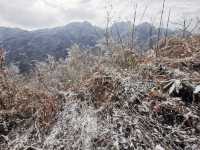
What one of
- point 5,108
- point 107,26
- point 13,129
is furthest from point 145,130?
point 107,26

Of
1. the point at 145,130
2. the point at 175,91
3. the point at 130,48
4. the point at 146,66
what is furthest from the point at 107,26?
the point at 145,130

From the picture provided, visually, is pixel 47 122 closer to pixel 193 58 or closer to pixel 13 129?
pixel 13 129

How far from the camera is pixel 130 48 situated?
13.4 feet

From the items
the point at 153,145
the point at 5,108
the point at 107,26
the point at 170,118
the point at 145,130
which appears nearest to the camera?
the point at 153,145

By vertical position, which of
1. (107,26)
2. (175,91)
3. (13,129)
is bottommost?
(13,129)

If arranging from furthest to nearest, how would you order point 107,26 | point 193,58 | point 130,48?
point 107,26 < point 130,48 < point 193,58

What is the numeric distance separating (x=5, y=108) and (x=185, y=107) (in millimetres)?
1873

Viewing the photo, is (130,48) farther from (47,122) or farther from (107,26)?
(47,122)

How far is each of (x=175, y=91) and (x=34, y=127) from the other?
1407 millimetres

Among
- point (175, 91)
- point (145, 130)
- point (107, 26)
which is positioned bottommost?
point (145, 130)

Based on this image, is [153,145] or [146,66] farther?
[146,66]

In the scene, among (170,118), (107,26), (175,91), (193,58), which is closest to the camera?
(170,118)

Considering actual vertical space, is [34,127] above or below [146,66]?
below

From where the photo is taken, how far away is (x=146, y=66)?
11.2 feet
